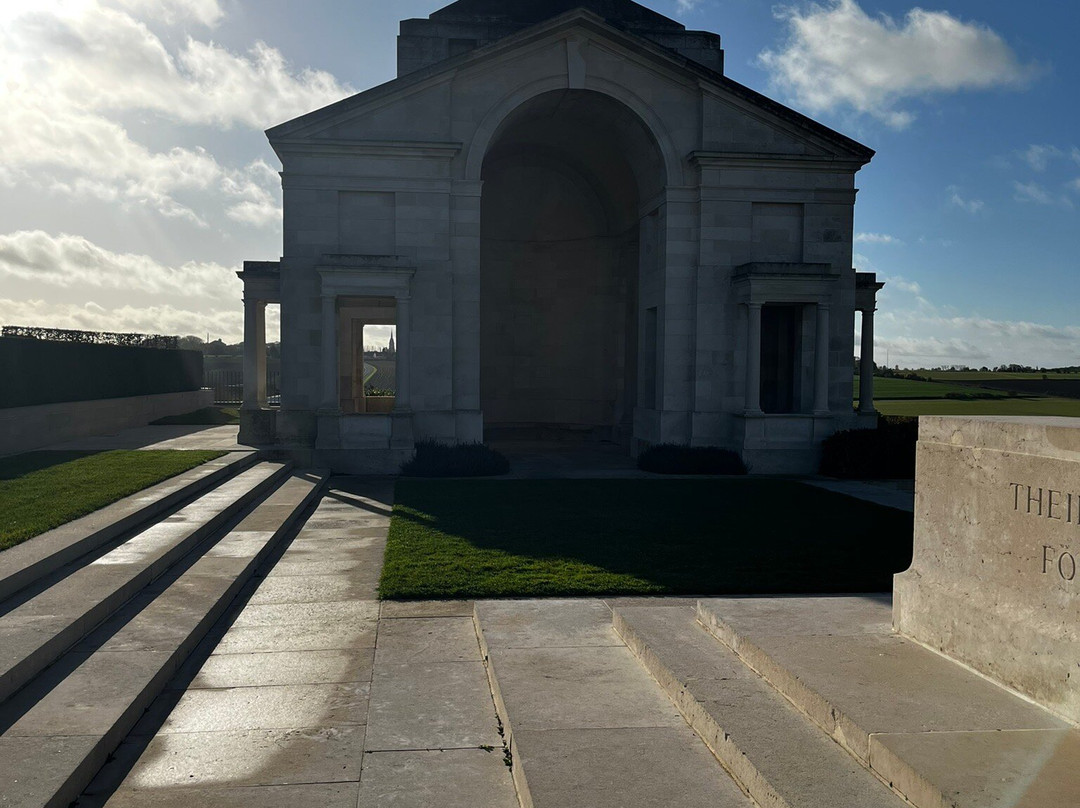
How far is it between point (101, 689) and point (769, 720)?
4.79m

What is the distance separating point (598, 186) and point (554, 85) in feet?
24.3

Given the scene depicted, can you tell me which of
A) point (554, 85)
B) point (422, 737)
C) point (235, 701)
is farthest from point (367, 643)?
point (554, 85)

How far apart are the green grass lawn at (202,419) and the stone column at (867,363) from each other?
2185 centimetres

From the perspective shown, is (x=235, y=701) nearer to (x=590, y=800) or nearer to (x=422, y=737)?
(x=422, y=737)

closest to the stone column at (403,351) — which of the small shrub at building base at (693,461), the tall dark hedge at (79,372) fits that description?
the small shrub at building base at (693,461)

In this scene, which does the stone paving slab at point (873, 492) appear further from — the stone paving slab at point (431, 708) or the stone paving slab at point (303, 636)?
the stone paving slab at point (431, 708)

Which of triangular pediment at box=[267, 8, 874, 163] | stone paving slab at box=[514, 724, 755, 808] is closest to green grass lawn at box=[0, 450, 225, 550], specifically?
stone paving slab at box=[514, 724, 755, 808]

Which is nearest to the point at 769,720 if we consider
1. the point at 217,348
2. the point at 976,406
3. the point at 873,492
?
the point at 873,492

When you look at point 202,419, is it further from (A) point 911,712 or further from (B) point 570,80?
(A) point 911,712

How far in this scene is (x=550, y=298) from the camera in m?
31.5

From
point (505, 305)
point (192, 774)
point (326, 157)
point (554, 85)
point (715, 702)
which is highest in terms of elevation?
point (554, 85)

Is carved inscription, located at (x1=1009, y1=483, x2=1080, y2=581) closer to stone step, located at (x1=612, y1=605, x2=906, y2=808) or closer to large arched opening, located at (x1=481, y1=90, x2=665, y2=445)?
stone step, located at (x1=612, y1=605, x2=906, y2=808)

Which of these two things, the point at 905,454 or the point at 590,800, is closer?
the point at 590,800

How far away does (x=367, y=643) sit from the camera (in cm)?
809
